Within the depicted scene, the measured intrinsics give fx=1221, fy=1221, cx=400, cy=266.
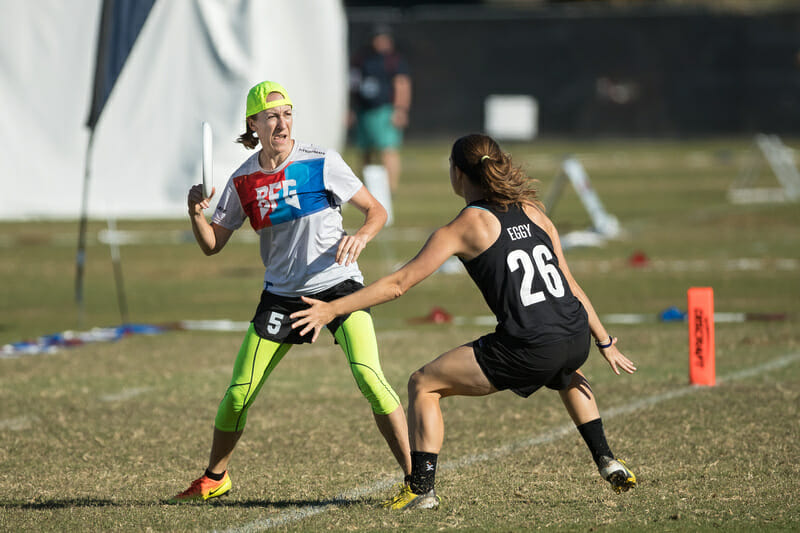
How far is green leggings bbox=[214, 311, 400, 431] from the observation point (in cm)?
618

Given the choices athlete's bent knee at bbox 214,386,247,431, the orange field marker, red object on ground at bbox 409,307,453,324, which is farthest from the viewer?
red object on ground at bbox 409,307,453,324

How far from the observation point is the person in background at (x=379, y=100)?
2317 centimetres

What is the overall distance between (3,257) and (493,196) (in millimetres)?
13814

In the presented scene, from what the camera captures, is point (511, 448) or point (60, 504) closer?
point (60, 504)

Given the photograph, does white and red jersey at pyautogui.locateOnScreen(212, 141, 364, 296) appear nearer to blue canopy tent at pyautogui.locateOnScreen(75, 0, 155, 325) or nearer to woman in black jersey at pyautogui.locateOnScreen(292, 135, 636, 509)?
woman in black jersey at pyautogui.locateOnScreen(292, 135, 636, 509)

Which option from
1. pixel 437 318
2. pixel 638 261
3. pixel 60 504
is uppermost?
pixel 60 504

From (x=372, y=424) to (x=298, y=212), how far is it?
231 cm

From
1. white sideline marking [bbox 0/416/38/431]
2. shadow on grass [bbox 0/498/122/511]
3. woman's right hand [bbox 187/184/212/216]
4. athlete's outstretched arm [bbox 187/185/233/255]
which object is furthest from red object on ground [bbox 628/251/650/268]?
shadow on grass [bbox 0/498/122/511]

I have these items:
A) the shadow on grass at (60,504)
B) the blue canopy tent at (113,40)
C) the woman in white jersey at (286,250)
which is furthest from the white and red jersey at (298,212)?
the blue canopy tent at (113,40)

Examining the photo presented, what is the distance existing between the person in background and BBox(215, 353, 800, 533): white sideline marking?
14.0 m

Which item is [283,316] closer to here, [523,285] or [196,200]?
[196,200]

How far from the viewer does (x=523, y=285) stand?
5.69 metres

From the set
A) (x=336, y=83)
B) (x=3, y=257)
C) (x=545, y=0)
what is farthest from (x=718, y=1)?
(x=3, y=257)

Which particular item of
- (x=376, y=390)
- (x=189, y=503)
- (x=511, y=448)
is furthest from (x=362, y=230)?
(x=511, y=448)
